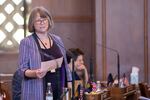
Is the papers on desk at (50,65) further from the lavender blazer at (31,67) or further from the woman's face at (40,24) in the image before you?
the woman's face at (40,24)

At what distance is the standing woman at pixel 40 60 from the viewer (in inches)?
113

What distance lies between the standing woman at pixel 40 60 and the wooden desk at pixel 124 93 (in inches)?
15.4

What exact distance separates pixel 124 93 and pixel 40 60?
0.79 m

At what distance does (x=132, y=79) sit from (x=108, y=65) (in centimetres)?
39

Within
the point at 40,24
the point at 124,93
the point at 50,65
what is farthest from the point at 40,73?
the point at 124,93

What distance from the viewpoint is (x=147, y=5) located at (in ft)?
17.8

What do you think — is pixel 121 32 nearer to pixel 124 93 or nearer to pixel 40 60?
pixel 124 93

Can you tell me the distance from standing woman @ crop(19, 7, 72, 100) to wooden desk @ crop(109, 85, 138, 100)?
0.39 m

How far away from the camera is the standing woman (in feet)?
9.44

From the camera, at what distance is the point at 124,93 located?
10.6 feet

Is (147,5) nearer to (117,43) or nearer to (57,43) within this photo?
(117,43)

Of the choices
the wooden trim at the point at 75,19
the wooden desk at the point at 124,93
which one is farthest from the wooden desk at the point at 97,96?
the wooden trim at the point at 75,19

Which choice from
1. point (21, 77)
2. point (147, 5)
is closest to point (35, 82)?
point (21, 77)

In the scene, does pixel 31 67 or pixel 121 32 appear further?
pixel 121 32
